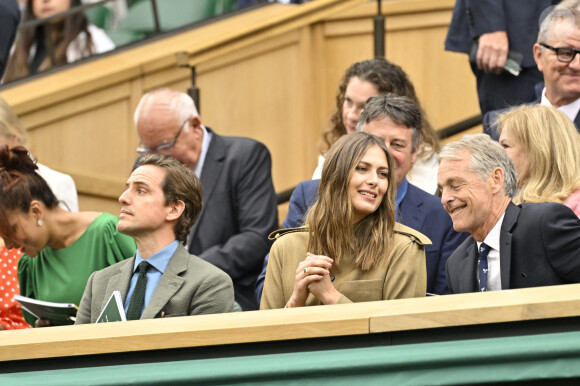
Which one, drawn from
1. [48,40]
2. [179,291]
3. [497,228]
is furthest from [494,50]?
[48,40]

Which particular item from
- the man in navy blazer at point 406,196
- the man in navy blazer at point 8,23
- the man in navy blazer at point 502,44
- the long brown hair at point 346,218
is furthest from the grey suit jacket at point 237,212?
the man in navy blazer at point 8,23

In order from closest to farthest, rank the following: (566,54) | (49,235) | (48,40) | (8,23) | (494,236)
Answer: (494,236)
(49,235)
(566,54)
(8,23)
(48,40)

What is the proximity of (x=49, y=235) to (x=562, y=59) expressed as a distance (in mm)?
1998

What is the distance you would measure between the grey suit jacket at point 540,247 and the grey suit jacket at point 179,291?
0.74m

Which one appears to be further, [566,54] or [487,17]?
[487,17]

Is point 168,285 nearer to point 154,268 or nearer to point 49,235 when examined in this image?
point 154,268

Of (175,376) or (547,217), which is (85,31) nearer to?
(547,217)

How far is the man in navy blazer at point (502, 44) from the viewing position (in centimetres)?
499

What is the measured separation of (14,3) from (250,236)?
6.14 ft

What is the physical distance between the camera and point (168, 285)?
341 cm

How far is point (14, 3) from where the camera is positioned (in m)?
5.56

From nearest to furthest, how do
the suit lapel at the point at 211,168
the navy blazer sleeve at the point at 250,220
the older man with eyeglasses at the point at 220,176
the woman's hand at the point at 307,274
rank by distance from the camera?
the woman's hand at the point at 307,274 < the navy blazer sleeve at the point at 250,220 < the older man with eyeglasses at the point at 220,176 < the suit lapel at the point at 211,168

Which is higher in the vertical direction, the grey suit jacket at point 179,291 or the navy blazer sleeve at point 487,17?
the navy blazer sleeve at point 487,17

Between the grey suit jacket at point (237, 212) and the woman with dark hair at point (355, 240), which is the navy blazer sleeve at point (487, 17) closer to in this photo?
the grey suit jacket at point (237, 212)
